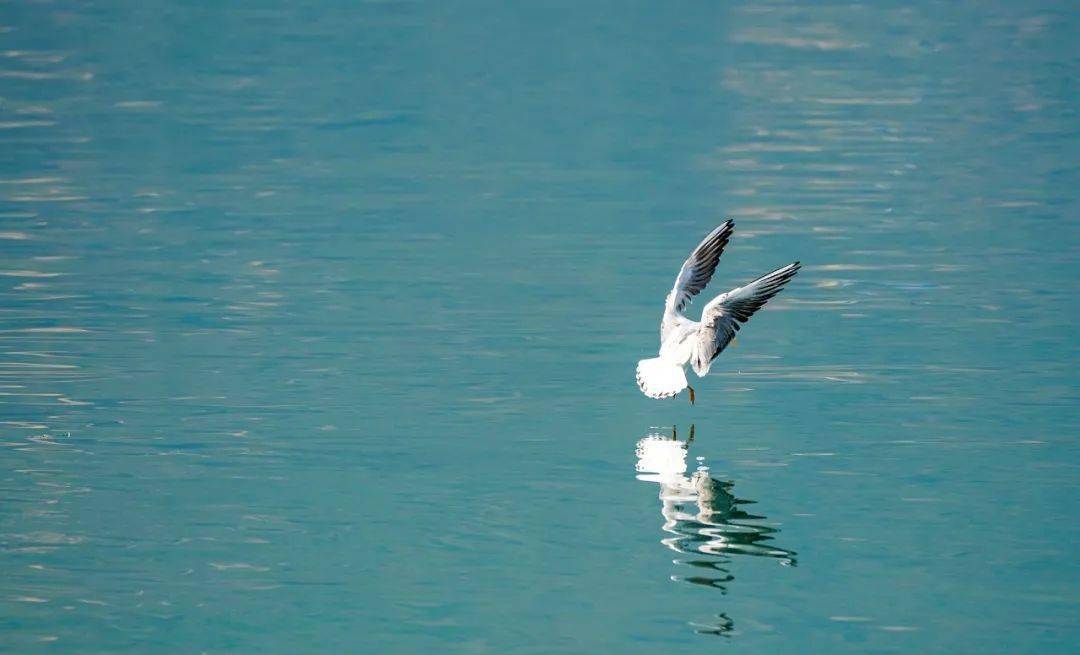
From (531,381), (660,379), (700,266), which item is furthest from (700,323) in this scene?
(531,381)

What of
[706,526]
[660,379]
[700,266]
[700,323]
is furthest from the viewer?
[700,266]

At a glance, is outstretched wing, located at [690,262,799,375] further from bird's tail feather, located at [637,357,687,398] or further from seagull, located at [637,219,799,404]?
bird's tail feather, located at [637,357,687,398]

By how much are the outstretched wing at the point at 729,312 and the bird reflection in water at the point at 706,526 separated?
709 millimetres

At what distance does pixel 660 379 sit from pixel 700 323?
538 mm

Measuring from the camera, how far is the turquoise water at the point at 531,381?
8766 millimetres

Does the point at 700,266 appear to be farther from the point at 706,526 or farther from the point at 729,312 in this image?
the point at 706,526

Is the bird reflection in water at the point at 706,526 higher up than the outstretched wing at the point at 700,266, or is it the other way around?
the outstretched wing at the point at 700,266

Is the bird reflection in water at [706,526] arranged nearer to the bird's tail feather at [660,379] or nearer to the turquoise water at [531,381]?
the turquoise water at [531,381]

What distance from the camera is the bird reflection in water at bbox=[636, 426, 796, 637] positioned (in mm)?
8938

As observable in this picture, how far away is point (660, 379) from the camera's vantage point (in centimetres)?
1080

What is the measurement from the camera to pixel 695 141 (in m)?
23.9

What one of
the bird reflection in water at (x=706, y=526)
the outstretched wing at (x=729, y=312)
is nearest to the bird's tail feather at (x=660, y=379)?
the outstretched wing at (x=729, y=312)

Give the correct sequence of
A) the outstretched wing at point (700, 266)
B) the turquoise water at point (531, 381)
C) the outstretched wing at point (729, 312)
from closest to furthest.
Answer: the turquoise water at point (531, 381)
the outstretched wing at point (729, 312)
the outstretched wing at point (700, 266)

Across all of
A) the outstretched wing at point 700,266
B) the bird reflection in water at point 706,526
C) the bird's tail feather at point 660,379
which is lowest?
the bird reflection in water at point 706,526
